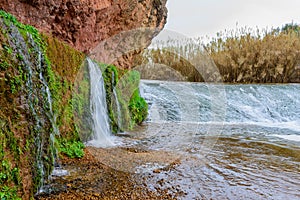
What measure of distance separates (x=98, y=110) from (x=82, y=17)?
1.47 metres

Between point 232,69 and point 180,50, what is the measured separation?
2.30 m

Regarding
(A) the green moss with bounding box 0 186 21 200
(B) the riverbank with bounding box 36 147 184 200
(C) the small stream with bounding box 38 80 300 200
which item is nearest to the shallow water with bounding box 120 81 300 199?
(C) the small stream with bounding box 38 80 300 200

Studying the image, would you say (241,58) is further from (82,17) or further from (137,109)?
(82,17)

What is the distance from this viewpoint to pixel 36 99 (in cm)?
199

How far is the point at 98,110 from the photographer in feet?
13.2

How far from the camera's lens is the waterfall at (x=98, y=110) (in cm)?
376

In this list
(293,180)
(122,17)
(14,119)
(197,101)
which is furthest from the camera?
(197,101)

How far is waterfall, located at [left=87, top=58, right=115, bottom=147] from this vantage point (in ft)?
12.3

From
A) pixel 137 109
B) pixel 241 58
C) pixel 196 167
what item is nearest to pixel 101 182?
pixel 196 167

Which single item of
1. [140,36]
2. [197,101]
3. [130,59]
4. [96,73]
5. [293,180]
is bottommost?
[293,180]

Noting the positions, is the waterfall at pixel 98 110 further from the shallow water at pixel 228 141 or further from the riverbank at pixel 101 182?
the riverbank at pixel 101 182

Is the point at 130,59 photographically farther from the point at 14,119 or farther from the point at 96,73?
the point at 14,119

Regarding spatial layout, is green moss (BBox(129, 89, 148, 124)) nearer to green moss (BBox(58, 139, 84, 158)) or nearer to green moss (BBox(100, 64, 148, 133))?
green moss (BBox(100, 64, 148, 133))

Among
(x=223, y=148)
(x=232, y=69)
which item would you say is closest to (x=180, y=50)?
(x=232, y=69)
